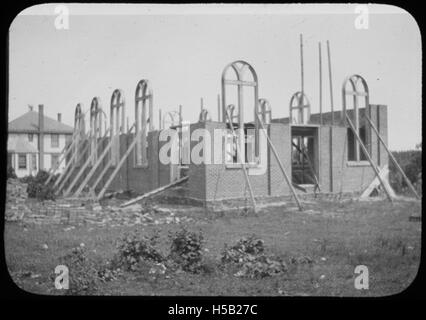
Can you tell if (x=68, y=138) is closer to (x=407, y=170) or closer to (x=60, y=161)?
(x=60, y=161)

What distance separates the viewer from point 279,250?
7488 millimetres

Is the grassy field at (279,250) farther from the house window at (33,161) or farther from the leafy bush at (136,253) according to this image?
the house window at (33,161)

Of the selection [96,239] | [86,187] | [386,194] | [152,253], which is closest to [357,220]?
[386,194]

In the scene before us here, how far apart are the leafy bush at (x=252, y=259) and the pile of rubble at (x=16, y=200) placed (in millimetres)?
3677

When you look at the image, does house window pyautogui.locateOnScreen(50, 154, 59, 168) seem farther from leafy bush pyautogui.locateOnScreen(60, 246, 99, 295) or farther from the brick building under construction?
leafy bush pyautogui.locateOnScreen(60, 246, 99, 295)

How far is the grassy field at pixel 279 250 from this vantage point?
7.03m

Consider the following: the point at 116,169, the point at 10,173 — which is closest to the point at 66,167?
Answer: the point at 116,169

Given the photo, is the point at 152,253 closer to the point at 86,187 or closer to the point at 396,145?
the point at 86,187

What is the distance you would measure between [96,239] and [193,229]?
1696 mm

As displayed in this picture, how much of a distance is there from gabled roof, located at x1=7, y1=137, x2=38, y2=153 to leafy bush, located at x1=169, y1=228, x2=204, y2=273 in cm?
296

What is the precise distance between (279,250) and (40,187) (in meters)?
4.64

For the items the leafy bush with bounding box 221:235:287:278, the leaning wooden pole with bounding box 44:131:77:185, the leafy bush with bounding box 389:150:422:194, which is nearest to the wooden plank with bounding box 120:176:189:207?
the leaning wooden pole with bounding box 44:131:77:185

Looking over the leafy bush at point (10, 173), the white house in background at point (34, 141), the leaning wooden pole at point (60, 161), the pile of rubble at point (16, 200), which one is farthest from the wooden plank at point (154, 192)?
the leafy bush at point (10, 173)

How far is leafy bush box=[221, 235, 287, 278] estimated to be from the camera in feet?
23.5
